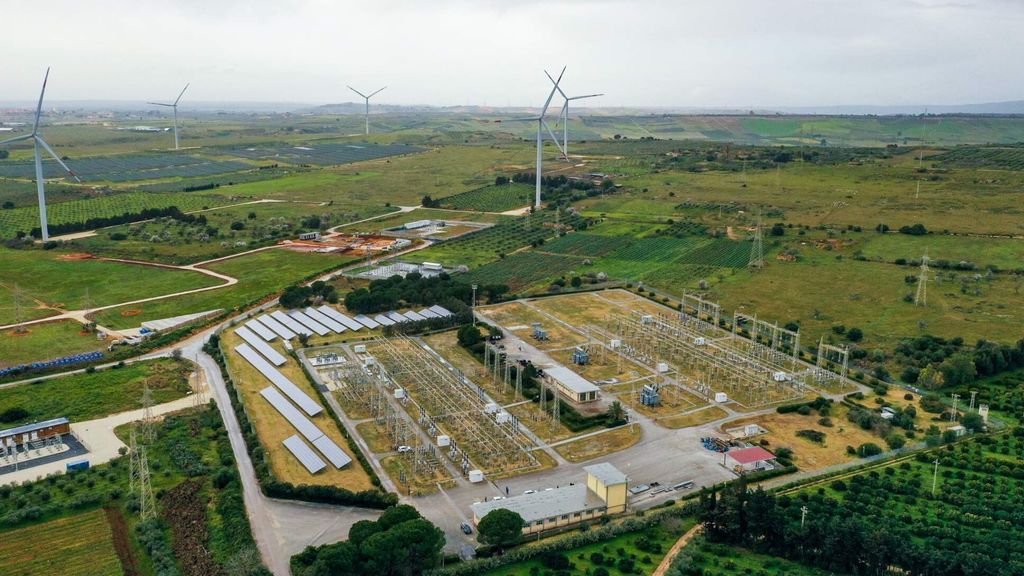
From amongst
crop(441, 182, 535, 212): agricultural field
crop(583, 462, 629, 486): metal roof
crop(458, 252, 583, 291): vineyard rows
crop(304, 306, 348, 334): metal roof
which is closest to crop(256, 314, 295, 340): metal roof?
crop(304, 306, 348, 334): metal roof

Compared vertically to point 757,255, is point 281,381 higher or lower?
lower

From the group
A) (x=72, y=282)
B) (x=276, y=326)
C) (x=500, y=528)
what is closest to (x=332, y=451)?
(x=500, y=528)

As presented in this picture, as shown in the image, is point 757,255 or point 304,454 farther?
point 757,255

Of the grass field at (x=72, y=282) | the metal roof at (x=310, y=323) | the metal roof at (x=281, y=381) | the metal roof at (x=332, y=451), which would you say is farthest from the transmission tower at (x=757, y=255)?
the grass field at (x=72, y=282)

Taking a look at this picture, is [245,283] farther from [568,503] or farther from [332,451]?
[568,503]

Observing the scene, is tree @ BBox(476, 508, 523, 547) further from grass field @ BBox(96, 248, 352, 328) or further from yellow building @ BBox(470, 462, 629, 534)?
grass field @ BBox(96, 248, 352, 328)

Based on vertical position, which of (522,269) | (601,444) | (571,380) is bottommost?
(601,444)

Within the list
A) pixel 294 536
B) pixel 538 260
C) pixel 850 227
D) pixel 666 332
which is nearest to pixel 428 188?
pixel 538 260

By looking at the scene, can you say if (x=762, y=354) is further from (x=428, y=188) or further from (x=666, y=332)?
(x=428, y=188)
